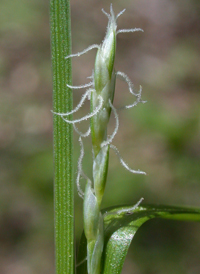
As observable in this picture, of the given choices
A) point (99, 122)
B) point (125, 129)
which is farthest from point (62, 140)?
point (125, 129)

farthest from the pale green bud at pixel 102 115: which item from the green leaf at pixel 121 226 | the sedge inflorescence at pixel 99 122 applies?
the green leaf at pixel 121 226

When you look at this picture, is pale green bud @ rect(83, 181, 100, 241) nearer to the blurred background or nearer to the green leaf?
the green leaf

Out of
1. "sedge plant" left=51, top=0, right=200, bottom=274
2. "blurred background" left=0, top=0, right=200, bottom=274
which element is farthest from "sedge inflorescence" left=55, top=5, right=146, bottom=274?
"blurred background" left=0, top=0, right=200, bottom=274

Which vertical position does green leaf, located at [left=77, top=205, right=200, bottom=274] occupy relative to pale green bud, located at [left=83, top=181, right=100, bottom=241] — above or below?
below

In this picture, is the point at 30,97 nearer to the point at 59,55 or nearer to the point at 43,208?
the point at 43,208

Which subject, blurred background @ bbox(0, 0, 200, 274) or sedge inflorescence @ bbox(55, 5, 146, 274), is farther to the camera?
blurred background @ bbox(0, 0, 200, 274)

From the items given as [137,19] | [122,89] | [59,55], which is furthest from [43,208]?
[137,19]

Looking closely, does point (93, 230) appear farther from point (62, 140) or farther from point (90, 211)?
point (62, 140)
